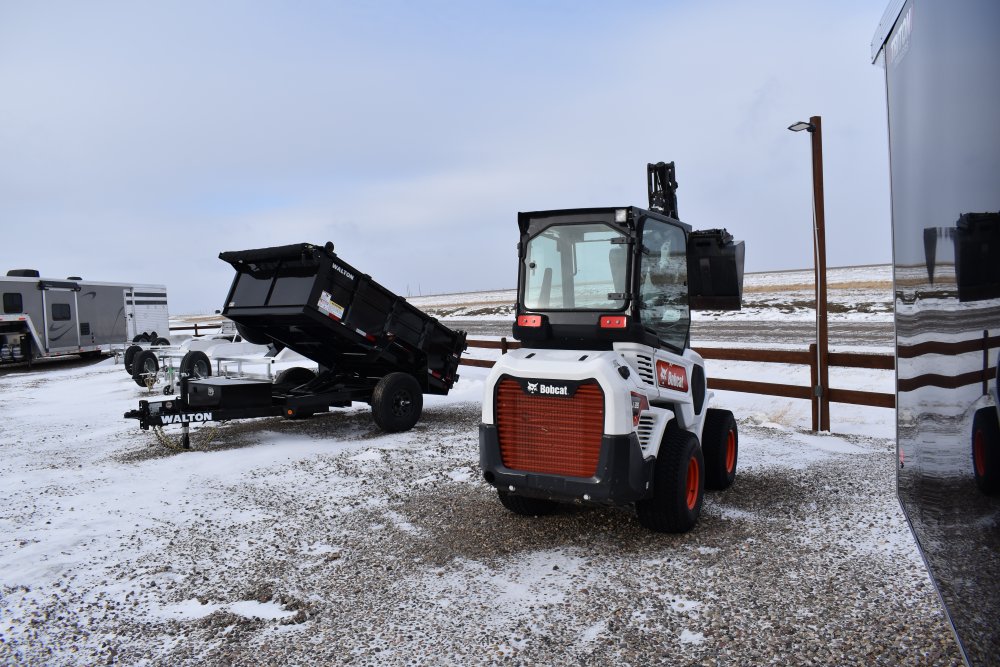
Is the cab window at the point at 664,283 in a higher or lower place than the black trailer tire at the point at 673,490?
higher

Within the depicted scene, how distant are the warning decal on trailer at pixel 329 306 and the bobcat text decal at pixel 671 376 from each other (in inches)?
181

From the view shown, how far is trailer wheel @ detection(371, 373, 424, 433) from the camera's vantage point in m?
8.77

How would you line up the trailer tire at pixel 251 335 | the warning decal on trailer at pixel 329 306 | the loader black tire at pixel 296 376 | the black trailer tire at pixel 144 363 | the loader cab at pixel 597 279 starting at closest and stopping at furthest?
the loader cab at pixel 597 279 → the warning decal on trailer at pixel 329 306 → the trailer tire at pixel 251 335 → the loader black tire at pixel 296 376 → the black trailer tire at pixel 144 363

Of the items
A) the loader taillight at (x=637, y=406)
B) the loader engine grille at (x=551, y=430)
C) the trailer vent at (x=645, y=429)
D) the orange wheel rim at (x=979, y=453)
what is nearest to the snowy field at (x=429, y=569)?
the loader engine grille at (x=551, y=430)

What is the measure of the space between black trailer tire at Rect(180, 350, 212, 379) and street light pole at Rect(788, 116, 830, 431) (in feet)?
37.2

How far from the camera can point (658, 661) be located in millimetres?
3242

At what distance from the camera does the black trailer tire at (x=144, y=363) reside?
15.5 meters

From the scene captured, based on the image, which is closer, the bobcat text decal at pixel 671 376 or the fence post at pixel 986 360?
the fence post at pixel 986 360

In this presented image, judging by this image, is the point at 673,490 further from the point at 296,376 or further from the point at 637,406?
the point at 296,376

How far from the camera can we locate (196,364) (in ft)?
→ 44.3

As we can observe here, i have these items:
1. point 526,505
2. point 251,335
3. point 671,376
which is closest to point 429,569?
point 526,505

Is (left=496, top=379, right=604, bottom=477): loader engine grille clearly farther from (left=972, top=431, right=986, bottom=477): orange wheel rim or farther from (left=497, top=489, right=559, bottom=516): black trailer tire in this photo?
(left=972, top=431, right=986, bottom=477): orange wheel rim

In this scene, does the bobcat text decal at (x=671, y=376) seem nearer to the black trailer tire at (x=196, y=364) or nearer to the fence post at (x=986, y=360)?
the fence post at (x=986, y=360)

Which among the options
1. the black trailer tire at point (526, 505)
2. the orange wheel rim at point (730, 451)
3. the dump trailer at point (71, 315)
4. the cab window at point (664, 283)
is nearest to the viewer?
the cab window at point (664, 283)
